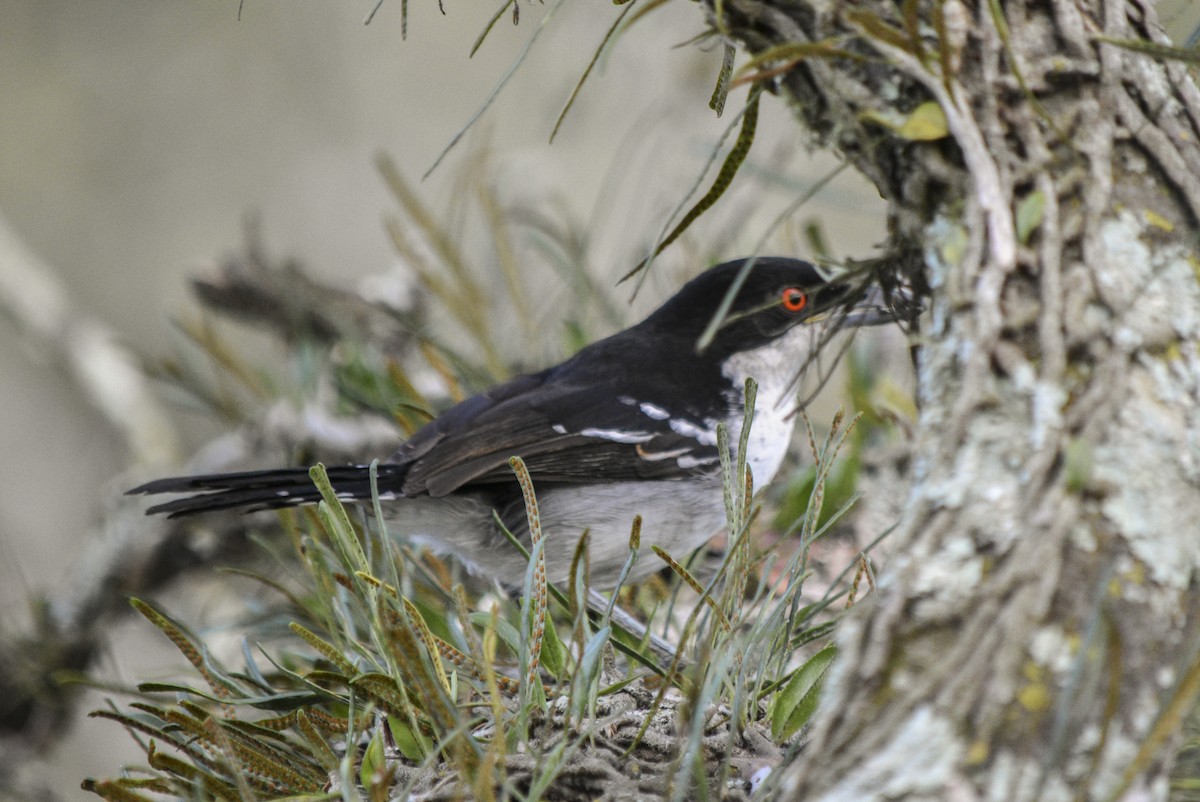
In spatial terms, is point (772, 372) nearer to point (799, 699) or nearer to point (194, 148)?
point (799, 699)

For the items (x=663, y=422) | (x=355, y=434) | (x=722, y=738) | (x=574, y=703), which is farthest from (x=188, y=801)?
(x=355, y=434)

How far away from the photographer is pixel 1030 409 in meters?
1.32

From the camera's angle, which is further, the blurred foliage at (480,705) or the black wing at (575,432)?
the black wing at (575,432)

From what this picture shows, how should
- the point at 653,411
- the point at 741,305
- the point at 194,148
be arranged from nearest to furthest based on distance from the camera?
1. the point at 653,411
2. the point at 741,305
3. the point at 194,148

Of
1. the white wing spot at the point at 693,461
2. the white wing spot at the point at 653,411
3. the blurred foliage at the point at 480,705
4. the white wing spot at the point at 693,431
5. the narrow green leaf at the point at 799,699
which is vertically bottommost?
the narrow green leaf at the point at 799,699

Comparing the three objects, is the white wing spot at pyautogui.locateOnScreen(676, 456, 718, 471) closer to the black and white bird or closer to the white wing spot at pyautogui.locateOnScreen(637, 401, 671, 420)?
the black and white bird

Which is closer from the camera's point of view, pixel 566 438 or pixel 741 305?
pixel 566 438

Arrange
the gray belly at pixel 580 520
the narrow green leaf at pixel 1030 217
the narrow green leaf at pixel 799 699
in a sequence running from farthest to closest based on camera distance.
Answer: the gray belly at pixel 580 520
the narrow green leaf at pixel 799 699
the narrow green leaf at pixel 1030 217

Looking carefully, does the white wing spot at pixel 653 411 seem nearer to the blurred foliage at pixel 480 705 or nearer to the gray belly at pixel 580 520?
the gray belly at pixel 580 520

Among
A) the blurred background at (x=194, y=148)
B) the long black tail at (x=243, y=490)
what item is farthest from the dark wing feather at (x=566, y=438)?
the blurred background at (x=194, y=148)

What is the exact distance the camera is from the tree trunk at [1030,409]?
1198 mm

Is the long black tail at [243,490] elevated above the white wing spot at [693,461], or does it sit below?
above

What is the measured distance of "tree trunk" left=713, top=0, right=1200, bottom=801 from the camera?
1198mm

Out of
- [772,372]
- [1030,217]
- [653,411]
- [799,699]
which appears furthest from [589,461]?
[1030,217]
